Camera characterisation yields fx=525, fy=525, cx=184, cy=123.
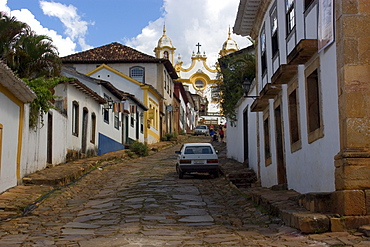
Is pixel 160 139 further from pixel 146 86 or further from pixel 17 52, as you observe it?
pixel 17 52

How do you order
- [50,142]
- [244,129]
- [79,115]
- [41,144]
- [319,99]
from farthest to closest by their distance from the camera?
[79,115] → [244,129] → [50,142] → [41,144] → [319,99]

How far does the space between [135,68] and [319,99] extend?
109 feet

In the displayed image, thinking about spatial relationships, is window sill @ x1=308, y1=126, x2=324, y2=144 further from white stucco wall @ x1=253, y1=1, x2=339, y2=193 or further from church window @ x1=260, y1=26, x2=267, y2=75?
church window @ x1=260, y1=26, x2=267, y2=75

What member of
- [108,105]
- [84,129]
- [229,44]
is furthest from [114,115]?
[229,44]

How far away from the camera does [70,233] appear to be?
940cm

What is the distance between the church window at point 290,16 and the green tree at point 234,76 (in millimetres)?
7972

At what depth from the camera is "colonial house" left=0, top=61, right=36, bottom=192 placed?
535 inches

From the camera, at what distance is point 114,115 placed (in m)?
30.6

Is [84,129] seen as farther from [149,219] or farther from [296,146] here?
[149,219]

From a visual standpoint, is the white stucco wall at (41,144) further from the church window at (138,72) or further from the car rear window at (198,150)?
the church window at (138,72)

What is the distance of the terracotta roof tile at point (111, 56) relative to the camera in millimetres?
42125

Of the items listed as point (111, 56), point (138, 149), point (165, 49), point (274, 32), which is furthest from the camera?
point (165, 49)

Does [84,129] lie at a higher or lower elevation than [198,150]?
higher

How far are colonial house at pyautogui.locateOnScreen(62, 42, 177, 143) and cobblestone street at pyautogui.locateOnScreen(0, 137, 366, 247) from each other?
21.5 meters
